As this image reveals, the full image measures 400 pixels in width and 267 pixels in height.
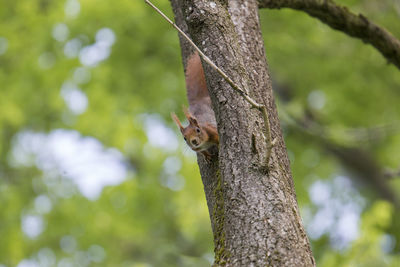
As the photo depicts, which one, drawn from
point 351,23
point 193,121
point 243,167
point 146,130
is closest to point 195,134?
point 193,121

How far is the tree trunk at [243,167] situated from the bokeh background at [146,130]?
2.99m

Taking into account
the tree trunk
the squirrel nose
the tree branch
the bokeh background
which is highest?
the bokeh background

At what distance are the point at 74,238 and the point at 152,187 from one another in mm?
1597

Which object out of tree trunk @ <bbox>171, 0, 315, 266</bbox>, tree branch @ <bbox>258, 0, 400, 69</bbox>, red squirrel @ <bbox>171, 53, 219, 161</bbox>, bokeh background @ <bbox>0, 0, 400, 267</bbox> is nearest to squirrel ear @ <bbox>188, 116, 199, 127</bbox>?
red squirrel @ <bbox>171, 53, 219, 161</bbox>

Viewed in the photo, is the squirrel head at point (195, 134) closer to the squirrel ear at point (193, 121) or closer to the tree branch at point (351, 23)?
the squirrel ear at point (193, 121)

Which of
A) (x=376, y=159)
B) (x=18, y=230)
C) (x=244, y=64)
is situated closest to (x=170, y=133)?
(x=18, y=230)

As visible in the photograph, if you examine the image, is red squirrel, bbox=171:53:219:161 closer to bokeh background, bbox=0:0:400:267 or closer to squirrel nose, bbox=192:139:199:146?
squirrel nose, bbox=192:139:199:146

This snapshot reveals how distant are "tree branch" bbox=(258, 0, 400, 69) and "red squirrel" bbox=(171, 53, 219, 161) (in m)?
0.55

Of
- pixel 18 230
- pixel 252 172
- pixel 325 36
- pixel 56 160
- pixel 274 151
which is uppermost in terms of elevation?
pixel 325 36

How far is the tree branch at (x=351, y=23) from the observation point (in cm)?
241

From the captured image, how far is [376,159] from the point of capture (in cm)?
875

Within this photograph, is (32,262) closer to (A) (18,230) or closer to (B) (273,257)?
(A) (18,230)

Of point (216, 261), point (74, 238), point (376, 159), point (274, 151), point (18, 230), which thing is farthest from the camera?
point (376, 159)

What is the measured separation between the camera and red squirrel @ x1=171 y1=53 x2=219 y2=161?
2562mm
